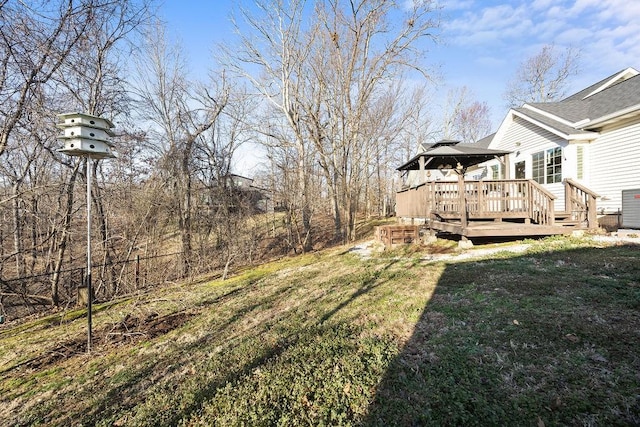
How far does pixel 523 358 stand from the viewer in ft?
7.95

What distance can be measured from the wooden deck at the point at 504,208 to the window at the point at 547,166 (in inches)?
73.2

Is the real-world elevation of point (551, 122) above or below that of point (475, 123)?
below

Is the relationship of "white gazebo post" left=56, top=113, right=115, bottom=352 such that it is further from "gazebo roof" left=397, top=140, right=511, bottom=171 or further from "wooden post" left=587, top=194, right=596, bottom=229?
"wooden post" left=587, top=194, right=596, bottom=229

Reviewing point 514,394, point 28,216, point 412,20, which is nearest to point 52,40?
point 28,216

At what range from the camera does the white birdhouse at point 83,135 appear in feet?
11.0

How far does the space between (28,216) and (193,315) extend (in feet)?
17.3

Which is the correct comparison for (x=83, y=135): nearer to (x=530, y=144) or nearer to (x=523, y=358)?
(x=523, y=358)

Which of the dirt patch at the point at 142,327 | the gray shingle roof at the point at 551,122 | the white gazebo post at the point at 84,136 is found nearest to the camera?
the white gazebo post at the point at 84,136

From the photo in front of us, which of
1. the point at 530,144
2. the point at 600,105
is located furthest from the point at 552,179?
the point at 600,105

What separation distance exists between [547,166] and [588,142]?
1382 millimetres

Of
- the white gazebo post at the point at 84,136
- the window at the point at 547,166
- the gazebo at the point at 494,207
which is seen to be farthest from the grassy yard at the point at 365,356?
the window at the point at 547,166

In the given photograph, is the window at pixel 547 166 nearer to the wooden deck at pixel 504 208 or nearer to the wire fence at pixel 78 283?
the wooden deck at pixel 504 208

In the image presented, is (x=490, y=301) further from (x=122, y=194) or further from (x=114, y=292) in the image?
(x=122, y=194)

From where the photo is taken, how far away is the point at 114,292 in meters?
7.41
